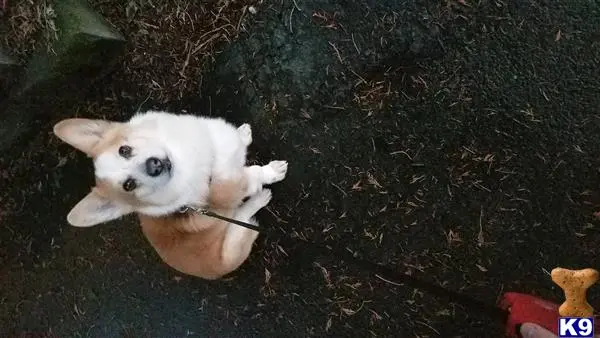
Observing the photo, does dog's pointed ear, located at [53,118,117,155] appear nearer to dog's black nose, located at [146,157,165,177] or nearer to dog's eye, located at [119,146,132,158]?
dog's eye, located at [119,146,132,158]

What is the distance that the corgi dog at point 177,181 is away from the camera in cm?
257

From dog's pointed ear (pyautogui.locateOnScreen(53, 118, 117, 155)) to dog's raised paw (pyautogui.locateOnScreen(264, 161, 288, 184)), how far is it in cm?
84

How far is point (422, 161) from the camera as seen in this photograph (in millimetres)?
2977

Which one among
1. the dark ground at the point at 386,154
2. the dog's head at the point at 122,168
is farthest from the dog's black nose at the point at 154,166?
the dark ground at the point at 386,154

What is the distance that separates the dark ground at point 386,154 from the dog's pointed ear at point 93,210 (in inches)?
32.6

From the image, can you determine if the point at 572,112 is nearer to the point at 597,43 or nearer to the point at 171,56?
the point at 597,43

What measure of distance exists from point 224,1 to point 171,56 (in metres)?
0.46

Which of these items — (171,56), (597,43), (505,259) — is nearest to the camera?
(597,43)

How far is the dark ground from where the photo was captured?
2.79m

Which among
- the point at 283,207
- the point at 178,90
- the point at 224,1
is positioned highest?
the point at 224,1

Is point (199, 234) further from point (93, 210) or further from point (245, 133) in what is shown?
point (245, 133)

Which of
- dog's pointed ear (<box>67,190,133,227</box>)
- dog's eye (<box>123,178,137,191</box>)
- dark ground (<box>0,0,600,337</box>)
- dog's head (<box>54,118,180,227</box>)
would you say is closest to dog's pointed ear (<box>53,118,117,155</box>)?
dog's head (<box>54,118,180,227</box>)

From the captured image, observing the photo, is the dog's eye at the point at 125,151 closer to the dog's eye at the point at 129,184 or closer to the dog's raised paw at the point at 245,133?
the dog's eye at the point at 129,184

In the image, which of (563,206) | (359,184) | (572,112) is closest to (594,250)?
(563,206)
